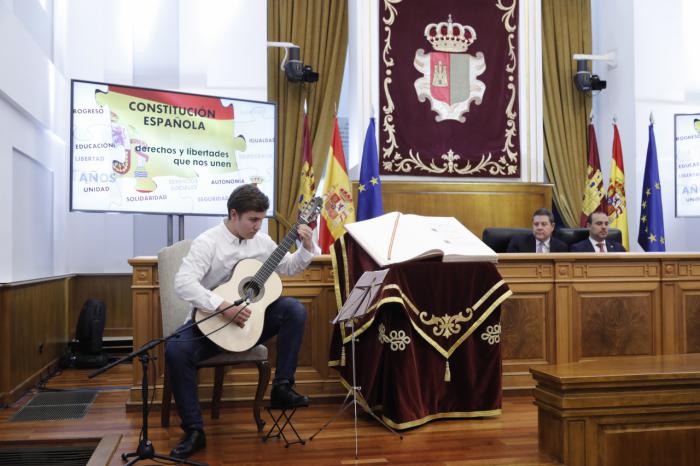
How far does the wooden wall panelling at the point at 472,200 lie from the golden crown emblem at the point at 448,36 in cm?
142

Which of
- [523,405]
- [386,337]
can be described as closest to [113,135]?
[386,337]

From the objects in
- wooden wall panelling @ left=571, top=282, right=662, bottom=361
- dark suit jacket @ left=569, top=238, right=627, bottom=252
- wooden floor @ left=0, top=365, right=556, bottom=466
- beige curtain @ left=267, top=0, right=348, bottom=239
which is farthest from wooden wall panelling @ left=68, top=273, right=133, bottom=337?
wooden wall panelling @ left=571, top=282, right=662, bottom=361

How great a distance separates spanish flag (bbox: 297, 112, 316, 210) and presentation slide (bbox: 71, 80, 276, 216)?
708 mm

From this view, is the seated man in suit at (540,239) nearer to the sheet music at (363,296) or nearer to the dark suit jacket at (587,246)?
the dark suit jacket at (587,246)

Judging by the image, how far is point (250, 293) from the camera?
11.1ft

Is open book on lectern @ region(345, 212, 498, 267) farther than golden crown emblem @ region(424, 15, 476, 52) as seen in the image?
No

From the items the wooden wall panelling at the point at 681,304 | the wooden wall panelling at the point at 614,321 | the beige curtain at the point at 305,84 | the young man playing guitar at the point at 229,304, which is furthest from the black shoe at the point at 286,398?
the beige curtain at the point at 305,84

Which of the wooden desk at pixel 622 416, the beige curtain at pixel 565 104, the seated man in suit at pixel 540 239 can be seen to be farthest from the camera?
the beige curtain at pixel 565 104

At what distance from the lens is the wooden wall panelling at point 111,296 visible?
6859 mm

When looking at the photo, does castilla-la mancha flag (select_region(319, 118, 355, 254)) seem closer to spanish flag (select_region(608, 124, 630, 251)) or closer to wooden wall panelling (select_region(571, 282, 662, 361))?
wooden wall panelling (select_region(571, 282, 662, 361))

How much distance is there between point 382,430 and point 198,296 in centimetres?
116

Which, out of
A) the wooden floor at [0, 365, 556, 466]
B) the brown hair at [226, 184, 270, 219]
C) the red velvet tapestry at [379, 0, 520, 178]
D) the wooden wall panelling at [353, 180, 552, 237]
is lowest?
the wooden floor at [0, 365, 556, 466]

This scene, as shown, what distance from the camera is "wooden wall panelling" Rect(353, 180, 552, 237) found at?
6922mm

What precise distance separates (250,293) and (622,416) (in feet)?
5.64
